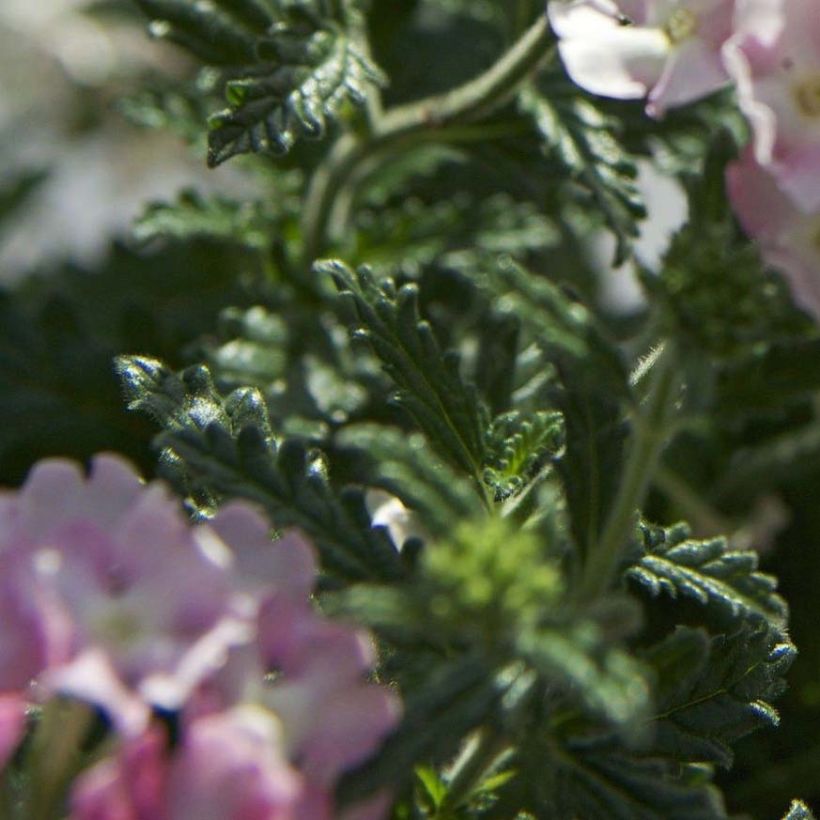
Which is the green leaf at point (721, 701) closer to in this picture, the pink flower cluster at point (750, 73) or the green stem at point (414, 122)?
the pink flower cluster at point (750, 73)

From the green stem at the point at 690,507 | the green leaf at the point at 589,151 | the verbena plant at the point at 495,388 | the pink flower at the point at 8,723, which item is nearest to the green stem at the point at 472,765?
the verbena plant at the point at 495,388

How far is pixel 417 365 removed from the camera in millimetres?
905

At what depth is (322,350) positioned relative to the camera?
4.29 feet

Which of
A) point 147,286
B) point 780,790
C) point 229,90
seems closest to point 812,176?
point 229,90

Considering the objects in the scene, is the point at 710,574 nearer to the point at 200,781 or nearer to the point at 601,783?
the point at 601,783

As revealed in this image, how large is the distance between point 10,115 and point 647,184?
3.44ft

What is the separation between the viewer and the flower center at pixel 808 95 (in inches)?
35.5

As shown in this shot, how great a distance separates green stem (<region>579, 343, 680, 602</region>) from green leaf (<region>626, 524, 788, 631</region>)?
0.36ft

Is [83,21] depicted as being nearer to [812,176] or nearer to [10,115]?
[10,115]

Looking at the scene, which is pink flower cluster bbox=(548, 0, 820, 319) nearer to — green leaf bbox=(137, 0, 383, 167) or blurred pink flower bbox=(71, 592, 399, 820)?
green leaf bbox=(137, 0, 383, 167)

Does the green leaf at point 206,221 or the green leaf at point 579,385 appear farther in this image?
the green leaf at point 206,221

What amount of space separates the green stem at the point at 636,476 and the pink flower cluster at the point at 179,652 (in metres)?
0.13

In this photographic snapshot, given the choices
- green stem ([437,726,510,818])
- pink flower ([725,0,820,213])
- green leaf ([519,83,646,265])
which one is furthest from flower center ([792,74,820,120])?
green stem ([437,726,510,818])

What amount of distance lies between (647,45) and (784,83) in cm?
9
